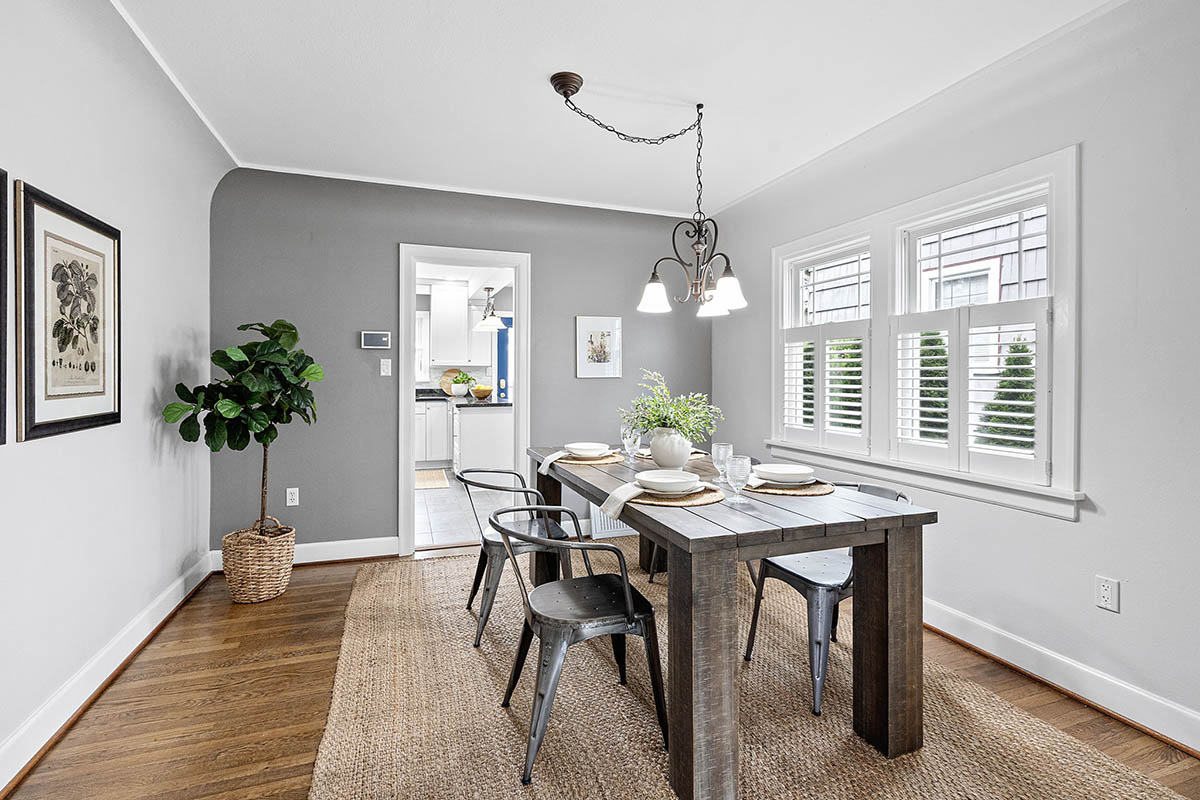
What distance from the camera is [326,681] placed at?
2438 millimetres

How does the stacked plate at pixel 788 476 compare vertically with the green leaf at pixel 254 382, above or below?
below

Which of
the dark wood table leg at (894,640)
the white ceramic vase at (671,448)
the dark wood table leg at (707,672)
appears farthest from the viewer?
the white ceramic vase at (671,448)

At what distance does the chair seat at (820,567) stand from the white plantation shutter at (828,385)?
3.78ft

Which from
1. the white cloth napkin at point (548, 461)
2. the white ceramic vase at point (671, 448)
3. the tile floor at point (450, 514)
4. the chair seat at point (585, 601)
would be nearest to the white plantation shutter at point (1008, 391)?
the white ceramic vase at point (671, 448)

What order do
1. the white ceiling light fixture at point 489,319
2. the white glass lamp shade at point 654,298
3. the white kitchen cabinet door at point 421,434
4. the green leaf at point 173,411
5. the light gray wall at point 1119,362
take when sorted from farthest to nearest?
the white kitchen cabinet door at point 421,434, the white ceiling light fixture at point 489,319, the green leaf at point 173,411, the white glass lamp shade at point 654,298, the light gray wall at point 1119,362

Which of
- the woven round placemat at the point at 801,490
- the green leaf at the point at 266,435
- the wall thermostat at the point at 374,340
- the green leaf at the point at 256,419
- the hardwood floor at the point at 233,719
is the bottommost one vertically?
the hardwood floor at the point at 233,719

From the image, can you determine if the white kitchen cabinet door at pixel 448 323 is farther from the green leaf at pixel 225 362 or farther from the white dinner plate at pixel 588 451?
the white dinner plate at pixel 588 451

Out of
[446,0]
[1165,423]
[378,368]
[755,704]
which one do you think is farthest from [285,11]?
[1165,423]

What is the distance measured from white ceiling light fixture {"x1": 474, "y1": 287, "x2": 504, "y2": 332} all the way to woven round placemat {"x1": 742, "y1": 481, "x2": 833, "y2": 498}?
5.49m

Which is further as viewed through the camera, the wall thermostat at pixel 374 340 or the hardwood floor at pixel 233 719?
the wall thermostat at pixel 374 340

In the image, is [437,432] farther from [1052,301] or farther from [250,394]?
[1052,301]

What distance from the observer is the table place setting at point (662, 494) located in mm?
2055

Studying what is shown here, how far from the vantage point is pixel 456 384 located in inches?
306

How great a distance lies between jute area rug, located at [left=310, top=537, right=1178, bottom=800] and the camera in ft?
5.89
